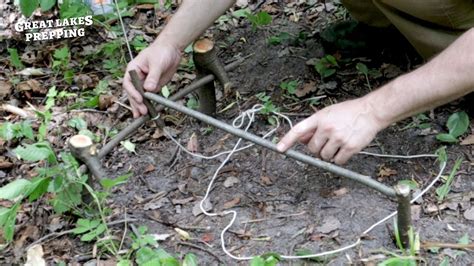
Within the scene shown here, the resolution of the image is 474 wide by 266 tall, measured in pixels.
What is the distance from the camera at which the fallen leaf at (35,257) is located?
205 centimetres

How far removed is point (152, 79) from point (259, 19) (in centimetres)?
91

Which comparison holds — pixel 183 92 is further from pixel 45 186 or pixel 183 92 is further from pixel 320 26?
pixel 320 26

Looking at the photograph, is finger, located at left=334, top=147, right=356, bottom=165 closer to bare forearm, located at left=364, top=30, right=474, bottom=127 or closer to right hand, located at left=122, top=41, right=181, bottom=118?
bare forearm, located at left=364, top=30, right=474, bottom=127

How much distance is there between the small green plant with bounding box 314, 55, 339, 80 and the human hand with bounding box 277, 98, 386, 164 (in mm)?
777

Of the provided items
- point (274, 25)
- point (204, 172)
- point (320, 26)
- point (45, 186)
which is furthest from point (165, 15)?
point (45, 186)

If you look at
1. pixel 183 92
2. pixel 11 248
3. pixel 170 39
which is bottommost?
pixel 11 248

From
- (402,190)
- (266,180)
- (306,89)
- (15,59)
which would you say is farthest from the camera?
(15,59)

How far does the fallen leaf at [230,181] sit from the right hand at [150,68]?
36cm

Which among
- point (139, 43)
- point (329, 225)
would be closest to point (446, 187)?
point (329, 225)

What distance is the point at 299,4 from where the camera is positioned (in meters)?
3.32

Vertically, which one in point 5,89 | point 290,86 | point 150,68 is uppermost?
point 150,68

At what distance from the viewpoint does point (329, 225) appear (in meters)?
2.12

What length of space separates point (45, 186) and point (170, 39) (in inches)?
27.4

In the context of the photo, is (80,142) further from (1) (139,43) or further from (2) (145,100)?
(1) (139,43)
